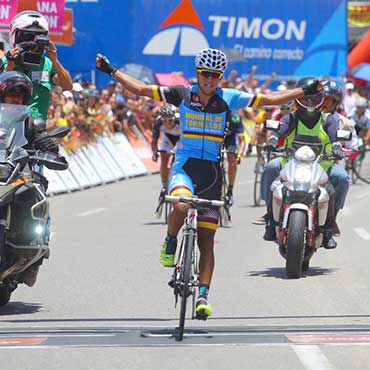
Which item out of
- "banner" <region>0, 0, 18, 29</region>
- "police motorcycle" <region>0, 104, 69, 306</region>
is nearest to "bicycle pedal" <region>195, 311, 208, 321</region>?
"police motorcycle" <region>0, 104, 69, 306</region>

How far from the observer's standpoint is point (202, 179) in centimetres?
1000

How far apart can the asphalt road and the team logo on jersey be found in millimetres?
23862

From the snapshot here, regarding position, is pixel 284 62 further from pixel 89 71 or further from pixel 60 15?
pixel 60 15

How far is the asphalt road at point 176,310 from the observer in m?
8.30

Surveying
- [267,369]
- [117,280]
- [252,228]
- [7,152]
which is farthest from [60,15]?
[267,369]

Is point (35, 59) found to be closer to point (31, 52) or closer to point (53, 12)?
point (31, 52)

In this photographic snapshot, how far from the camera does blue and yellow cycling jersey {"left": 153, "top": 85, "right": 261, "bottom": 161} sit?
394 inches

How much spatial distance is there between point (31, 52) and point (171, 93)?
1.65 metres

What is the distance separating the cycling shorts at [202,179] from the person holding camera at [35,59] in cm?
169

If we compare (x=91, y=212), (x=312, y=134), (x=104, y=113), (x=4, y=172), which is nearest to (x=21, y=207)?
(x=4, y=172)

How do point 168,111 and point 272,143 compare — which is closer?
point 272,143

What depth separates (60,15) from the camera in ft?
77.8

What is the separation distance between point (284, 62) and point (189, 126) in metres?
34.7

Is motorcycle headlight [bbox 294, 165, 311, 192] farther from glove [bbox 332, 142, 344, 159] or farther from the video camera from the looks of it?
the video camera
